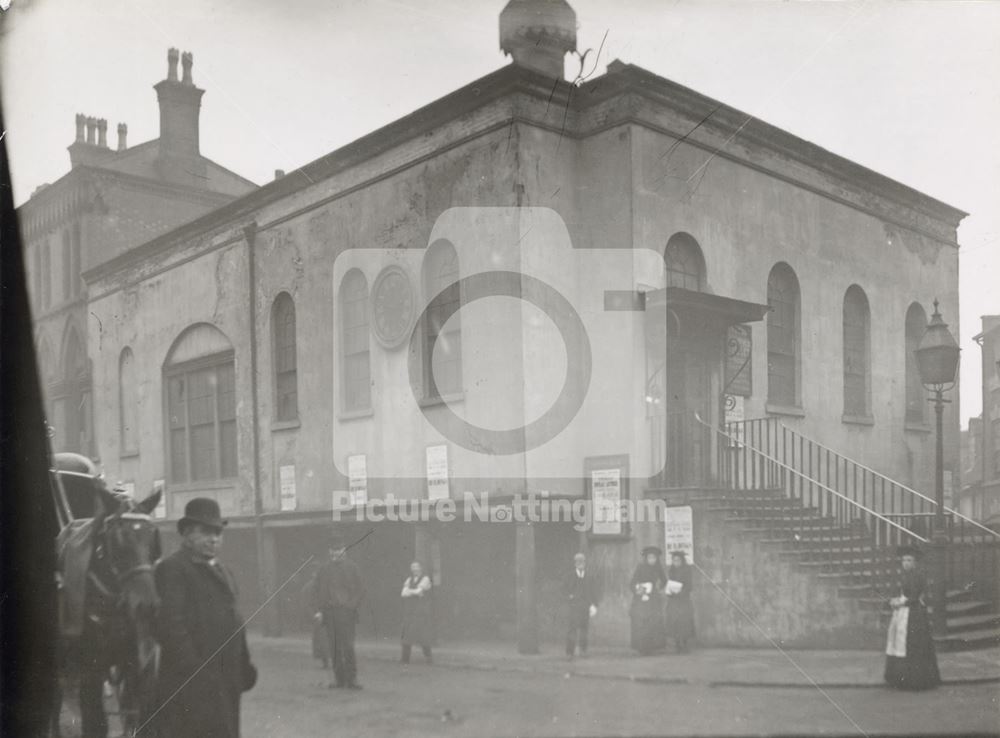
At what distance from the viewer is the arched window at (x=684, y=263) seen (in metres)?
10.9

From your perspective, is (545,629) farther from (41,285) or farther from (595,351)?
(41,285)

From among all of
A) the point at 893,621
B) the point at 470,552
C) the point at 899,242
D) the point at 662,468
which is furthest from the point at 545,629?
the point at 899,242

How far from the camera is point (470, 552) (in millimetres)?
8766

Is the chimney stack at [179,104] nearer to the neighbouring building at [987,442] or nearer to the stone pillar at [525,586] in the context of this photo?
the stone pillar at [525,586]

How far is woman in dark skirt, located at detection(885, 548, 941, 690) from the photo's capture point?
7.75 meters

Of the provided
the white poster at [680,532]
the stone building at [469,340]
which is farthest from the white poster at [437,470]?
the white poster at [680,532]

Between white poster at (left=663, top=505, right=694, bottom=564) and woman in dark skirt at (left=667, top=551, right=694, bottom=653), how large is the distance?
10.6 inches

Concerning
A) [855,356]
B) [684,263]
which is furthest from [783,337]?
[684,263]

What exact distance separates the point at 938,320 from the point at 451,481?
4.85m

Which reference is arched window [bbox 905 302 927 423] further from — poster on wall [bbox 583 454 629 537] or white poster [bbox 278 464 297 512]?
white poster [bbox 278 464 297 512]

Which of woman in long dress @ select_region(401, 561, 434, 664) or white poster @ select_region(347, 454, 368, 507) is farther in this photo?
white poster @ select_region(347, 454, 368, 507)

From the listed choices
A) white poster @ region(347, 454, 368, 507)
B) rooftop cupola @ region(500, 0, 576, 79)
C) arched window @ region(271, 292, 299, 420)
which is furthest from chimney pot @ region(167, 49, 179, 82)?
white poster @ region(347, 454, 368, 507)

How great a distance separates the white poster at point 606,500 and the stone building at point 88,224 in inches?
173

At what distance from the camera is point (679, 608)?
369 inches
